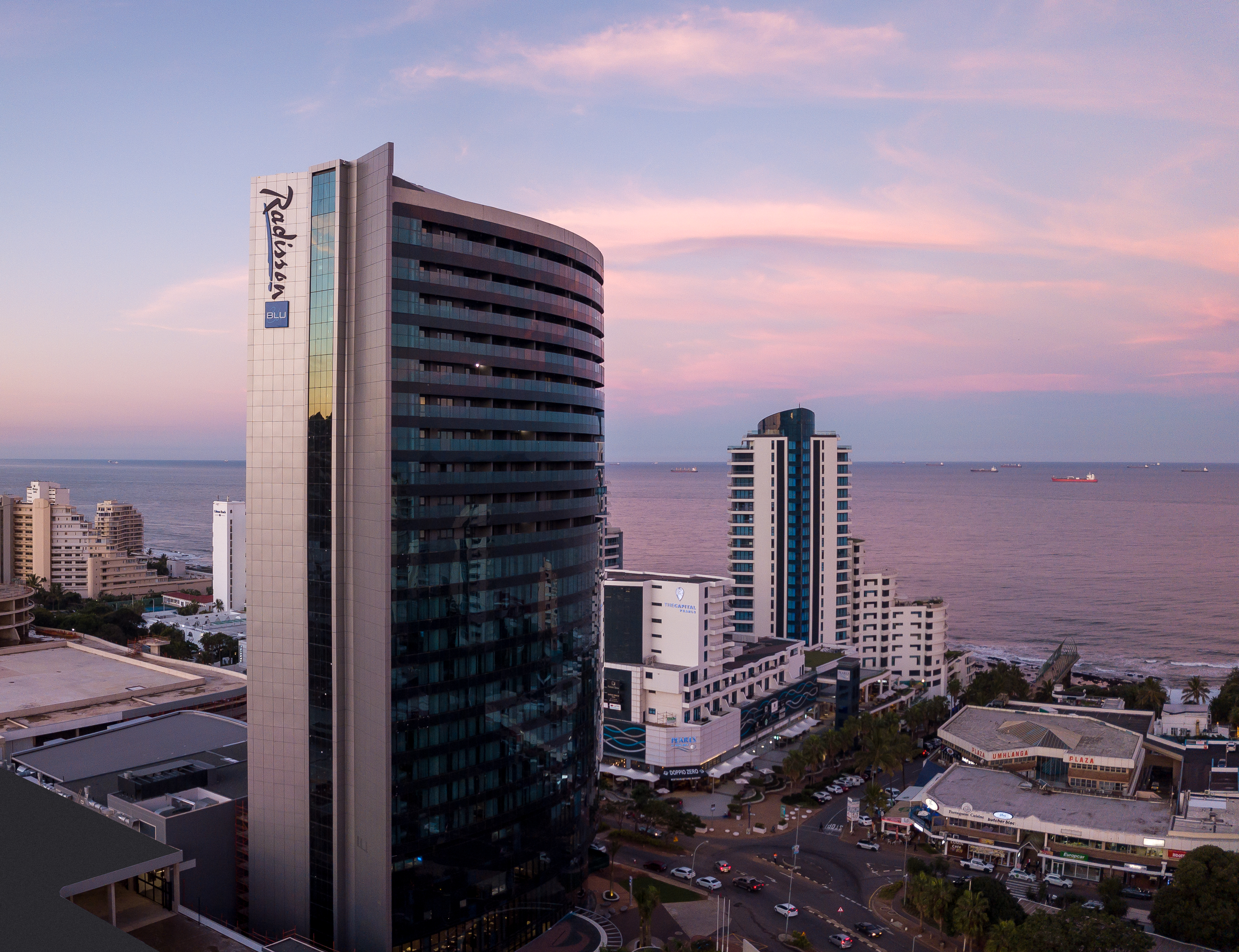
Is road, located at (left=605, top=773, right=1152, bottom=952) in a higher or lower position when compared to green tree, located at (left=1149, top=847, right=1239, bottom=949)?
lower

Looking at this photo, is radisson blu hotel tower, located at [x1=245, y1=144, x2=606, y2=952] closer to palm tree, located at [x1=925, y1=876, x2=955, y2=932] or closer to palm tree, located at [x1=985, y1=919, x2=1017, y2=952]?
palm tree, located at [x1=925, y1=876, x2=955, y2=932]

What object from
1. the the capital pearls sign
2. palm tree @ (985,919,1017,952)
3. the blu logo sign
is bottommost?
palm tree @ (985,919,1017,952)

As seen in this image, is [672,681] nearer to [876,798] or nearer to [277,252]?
[876,798]

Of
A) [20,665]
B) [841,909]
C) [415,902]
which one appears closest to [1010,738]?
[841,909]

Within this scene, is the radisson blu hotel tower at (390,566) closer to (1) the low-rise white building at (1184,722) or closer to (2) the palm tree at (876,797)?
(2) the palm tree at (876,797)

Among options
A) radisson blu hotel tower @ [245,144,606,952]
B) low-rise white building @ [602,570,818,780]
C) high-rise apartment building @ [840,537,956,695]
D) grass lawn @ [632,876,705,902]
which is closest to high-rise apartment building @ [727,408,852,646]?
high-rise apartment building @ [840,537,956,695]

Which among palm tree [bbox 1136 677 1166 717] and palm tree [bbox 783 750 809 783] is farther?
palm tree [bbox 1136 677 1166 717]

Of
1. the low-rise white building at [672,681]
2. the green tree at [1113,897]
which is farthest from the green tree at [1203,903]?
the low-rise white building at [672,681]
